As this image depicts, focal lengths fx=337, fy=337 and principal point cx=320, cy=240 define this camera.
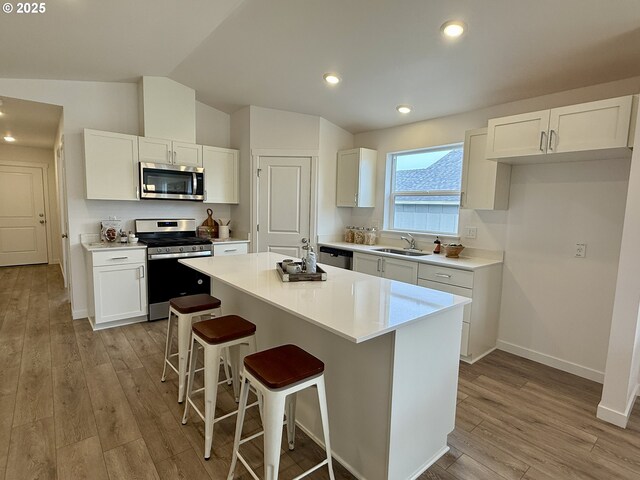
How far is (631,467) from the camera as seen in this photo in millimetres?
1839

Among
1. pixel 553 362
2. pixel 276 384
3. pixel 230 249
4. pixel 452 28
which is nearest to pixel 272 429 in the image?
pixel 276 384

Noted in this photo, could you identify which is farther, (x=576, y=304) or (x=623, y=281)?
(x=576, y=304)

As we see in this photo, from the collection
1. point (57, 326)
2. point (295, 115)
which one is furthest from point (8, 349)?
point (295, 115)

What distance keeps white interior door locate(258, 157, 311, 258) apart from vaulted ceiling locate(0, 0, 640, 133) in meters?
0.96

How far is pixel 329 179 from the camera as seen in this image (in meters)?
4.54

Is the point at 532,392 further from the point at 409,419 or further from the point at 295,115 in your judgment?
the point at 295,115

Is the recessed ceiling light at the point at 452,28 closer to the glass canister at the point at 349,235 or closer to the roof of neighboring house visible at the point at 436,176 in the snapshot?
the roof of neighboring house visible at the point at 436,176

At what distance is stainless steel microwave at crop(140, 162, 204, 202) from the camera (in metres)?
3.81

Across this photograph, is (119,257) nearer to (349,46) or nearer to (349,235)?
(349,235)

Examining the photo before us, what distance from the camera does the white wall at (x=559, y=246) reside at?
2.69m

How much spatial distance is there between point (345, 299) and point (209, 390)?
90 centimetres

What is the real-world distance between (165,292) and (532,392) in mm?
3649

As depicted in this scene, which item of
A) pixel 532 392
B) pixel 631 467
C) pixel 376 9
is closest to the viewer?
pixel 631 467

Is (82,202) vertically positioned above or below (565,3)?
below
